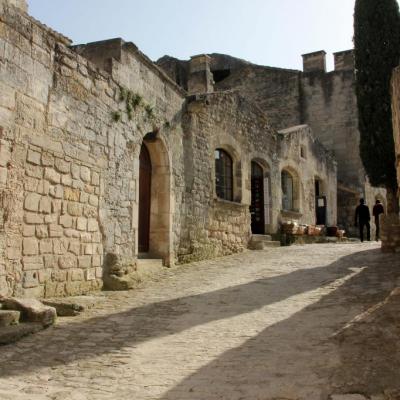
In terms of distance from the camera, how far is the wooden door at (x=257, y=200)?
13211 millimetres

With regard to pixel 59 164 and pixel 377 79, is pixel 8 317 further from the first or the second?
pixel 377 79

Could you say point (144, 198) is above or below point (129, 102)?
below

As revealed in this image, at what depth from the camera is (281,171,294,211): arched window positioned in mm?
14805

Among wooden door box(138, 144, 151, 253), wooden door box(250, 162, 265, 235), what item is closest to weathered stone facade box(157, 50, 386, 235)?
wooden door box(250, 162, 265, 235)

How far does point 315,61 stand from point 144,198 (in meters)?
14.7

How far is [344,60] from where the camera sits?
20062 millimetres

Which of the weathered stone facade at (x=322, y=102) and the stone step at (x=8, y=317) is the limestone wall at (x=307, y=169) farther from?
the stone step at (x=8, y=317)

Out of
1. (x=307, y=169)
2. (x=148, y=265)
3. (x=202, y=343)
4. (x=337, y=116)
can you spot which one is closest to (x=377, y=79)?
(x=307, y=169)

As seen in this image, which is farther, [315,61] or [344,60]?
[315,61]

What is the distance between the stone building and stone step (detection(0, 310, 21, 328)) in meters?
0.55

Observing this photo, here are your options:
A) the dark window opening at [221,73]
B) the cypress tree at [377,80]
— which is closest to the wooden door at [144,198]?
the cypress tree at [377,80]

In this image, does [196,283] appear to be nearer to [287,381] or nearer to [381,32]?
[287,381]

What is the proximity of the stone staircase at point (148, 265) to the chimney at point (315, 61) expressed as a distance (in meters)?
14.8

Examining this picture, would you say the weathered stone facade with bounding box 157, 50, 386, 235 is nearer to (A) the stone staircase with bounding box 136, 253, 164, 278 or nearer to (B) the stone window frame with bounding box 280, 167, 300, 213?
(B) the stone window frame with bounding box 280, 167, 300, 213
